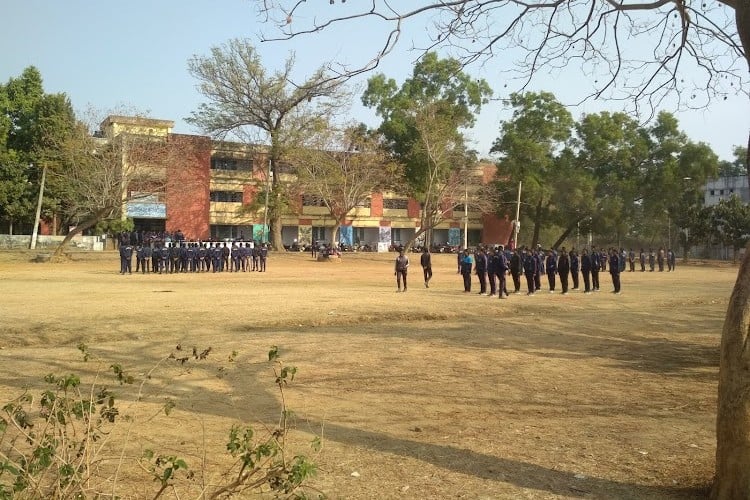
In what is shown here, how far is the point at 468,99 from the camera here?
169ft

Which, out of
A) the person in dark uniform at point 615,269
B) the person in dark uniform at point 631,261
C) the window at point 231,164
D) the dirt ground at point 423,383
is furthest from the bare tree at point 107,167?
the person in dark uniform at point 631,261

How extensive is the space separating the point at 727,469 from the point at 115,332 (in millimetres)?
9972

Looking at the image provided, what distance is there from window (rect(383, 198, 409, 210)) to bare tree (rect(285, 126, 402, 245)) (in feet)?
63.4

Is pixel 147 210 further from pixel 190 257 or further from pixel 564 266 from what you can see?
pixel 564 266

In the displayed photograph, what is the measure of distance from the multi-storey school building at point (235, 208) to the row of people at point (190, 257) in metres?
7.41

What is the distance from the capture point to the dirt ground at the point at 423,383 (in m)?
4.85

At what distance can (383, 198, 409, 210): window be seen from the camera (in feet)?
216

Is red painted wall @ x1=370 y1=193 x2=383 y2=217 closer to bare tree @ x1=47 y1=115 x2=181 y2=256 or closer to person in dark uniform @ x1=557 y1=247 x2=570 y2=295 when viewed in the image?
bare tree @ x1=47 y1=115 x2=181 y2=256

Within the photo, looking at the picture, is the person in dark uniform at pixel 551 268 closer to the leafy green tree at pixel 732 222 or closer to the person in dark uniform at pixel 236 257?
the person in dark uniform at pixel 236 257

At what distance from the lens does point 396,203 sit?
218ft

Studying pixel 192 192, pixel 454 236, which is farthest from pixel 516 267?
pixel 454 236

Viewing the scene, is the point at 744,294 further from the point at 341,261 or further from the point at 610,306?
the point at 341,261

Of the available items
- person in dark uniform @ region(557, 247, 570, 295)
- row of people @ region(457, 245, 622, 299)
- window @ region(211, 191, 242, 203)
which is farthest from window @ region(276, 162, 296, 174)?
person in dark uniform @ region(557, 247, 570, 295)

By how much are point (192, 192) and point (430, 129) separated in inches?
835
